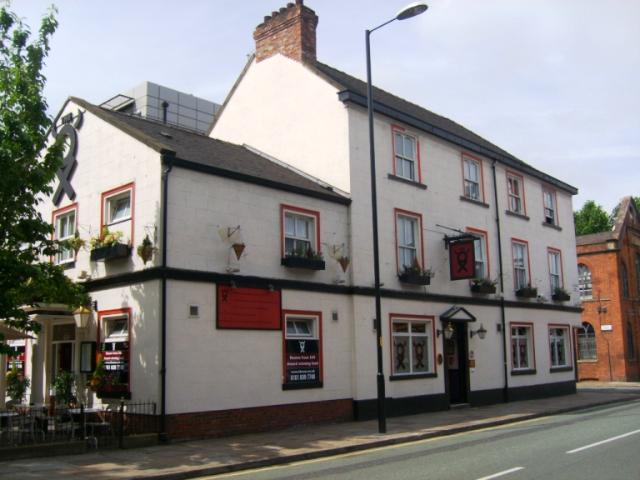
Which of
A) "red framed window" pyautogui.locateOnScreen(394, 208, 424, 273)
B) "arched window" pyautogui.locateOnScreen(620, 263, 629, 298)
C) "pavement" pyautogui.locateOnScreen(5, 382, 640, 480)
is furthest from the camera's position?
"arched window" pyautogui.locateOnScreen(620, 263, 629, 298)

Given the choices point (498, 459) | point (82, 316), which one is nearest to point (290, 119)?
point (82, 316)

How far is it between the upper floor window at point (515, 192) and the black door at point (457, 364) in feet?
21.7

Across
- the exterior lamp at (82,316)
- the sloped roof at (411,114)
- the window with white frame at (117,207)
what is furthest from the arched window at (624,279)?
the exterior lamp at (82,316)

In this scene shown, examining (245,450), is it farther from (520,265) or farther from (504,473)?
(520,265)

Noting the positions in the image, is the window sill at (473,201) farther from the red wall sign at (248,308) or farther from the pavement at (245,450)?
the red wall sign at (248,308)

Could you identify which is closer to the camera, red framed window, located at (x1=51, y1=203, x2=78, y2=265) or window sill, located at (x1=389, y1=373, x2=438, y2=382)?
red framed window, located at (x1=51, y1=203, x2=78, y2=265)

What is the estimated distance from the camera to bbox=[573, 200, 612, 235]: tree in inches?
2424

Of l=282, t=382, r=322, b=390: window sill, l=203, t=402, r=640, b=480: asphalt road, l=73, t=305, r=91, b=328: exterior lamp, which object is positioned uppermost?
l=73, t=305, r=91, b=328: exterior lamp

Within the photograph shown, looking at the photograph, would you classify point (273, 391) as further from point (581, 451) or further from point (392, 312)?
point (581, 451)

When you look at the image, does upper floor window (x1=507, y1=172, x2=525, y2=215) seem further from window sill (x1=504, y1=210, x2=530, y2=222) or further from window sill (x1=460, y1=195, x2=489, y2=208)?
window sill (x1=460, y1=195, x2=489, y2=208)

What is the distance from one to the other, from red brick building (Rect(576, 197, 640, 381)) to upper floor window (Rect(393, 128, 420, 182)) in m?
23.4

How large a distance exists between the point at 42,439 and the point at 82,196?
7.34 meters

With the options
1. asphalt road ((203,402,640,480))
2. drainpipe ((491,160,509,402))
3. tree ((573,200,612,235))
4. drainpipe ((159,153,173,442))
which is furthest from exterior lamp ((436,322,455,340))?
tree ((573,200,612,235))

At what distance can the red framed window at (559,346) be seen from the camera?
2817 centimetres
